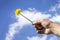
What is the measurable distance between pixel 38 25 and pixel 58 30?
0.09m

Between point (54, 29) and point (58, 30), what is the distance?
2cm

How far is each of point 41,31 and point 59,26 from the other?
0.09m

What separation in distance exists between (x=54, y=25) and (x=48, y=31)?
0.17 feet

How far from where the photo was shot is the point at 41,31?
875mm

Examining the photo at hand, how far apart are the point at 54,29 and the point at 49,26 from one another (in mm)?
28

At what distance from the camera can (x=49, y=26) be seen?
906mm

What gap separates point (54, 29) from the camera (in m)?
0.89

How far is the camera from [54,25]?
35.8 inches

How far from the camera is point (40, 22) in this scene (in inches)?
34.6

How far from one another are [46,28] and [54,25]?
0.04 m

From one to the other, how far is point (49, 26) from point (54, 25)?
0.08 feet

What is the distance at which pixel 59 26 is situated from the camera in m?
0.89

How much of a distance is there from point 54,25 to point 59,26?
3cm
